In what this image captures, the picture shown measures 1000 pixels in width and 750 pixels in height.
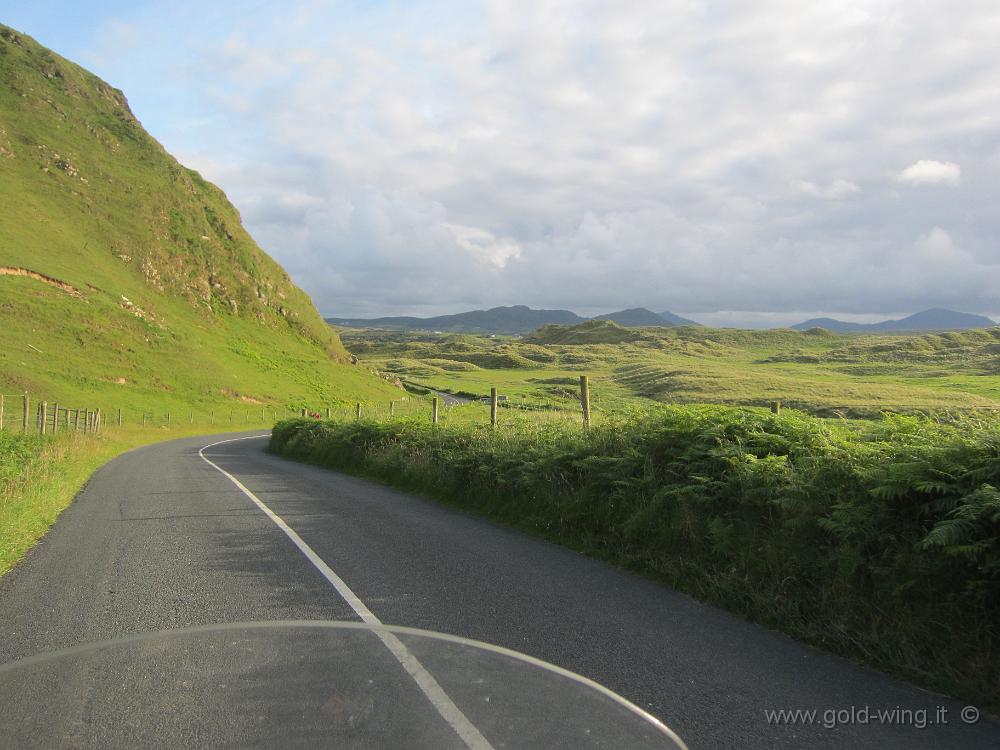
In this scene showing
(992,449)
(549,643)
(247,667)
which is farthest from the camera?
(992,449)

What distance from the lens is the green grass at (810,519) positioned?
17.1ft

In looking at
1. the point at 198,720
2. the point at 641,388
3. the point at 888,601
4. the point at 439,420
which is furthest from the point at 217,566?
the point at 641,388

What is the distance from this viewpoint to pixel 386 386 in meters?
99.0

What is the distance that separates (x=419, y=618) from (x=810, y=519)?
3.92 m

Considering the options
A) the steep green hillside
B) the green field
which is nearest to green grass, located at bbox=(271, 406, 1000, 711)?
the green field

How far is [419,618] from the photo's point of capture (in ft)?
19.7

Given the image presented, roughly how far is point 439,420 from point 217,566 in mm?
11731

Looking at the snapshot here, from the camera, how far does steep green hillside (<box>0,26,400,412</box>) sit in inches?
2336

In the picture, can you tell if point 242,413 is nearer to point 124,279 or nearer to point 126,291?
point 126,291

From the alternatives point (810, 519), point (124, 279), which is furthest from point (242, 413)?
point (810, 519)

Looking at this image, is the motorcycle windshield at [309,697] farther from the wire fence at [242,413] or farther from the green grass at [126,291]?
the green grass at [126,291]

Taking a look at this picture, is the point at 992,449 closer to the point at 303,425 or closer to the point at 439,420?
the point at 439,420

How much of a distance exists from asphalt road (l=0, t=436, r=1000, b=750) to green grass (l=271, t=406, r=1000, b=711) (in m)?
0.38

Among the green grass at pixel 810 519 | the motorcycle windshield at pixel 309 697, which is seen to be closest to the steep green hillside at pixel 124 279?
the green grass at pixel 810 519
